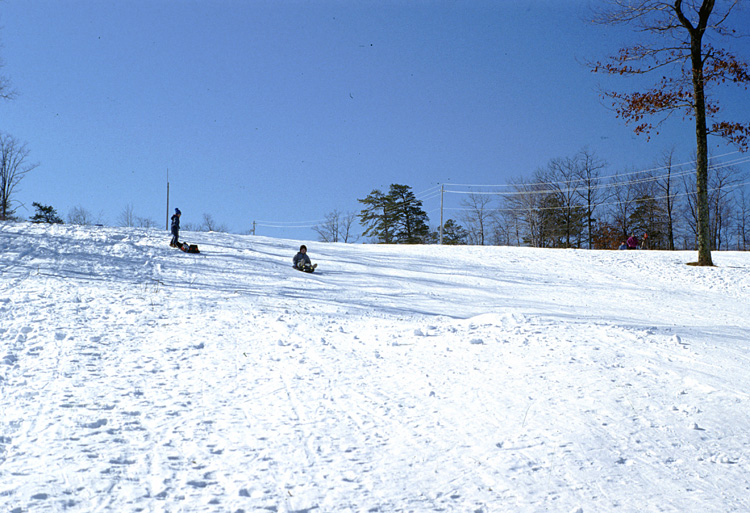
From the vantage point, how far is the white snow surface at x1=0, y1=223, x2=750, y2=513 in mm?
3252

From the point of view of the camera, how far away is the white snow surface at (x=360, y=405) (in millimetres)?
3252

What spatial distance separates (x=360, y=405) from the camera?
4.79 metres

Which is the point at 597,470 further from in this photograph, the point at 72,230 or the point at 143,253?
the point at 72,230

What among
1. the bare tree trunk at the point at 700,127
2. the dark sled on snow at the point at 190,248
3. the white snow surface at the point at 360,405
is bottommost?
the white snow surface at the point at 360,405

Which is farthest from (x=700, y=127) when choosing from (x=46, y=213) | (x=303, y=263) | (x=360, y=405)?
(x=46, y=213)

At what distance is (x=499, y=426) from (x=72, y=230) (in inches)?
874

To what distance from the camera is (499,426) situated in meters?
4.27

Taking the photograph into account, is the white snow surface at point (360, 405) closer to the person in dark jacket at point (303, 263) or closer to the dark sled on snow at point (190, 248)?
the person in dark jacket at point (303, 263)

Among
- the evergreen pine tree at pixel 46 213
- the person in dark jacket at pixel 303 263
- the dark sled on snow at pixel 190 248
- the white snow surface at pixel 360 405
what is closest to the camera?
the white snow surface at pixel 360 405

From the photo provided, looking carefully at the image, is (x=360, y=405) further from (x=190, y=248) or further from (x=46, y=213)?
(x=46, y=213)

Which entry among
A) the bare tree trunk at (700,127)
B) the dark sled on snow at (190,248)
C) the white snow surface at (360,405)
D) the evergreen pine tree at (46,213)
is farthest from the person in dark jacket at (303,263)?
the evergreen pine tree at (46,213)

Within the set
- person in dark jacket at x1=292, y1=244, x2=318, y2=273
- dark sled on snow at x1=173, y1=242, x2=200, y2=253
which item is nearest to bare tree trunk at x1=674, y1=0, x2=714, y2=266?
person in dark jacket at x1=292, y1=244, x2=318, y2=273

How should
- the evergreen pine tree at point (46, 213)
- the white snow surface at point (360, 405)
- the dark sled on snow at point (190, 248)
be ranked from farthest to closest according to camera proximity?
the evergreen pine tree at point (46, 213)
the dark sled on snow at point (190, 248)
the white snow surface at point (360, 405)

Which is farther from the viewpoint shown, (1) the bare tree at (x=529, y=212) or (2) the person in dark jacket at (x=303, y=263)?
(1) the bare tree at (x=529, y=212)
